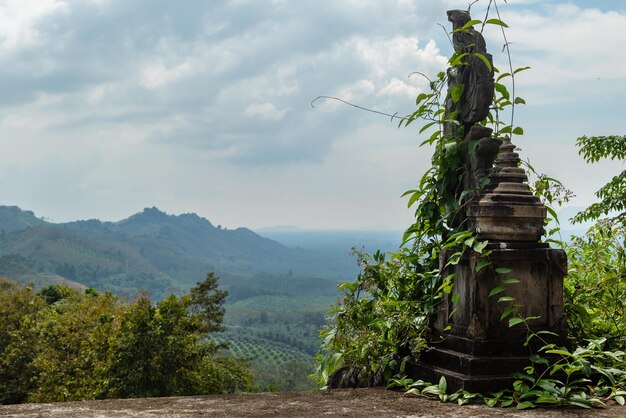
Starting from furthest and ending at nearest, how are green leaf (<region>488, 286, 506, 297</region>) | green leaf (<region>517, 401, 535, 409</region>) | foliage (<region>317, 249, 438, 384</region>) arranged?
foliage (<region>317, 249, 438, 384</region>)
green leaf (<region>488, 286, 506, 297</region>)
green leaf (<region>517, 401, 535, 409</region>)

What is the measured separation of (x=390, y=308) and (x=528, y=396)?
1322 mm

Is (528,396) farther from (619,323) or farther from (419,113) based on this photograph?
(419,113)

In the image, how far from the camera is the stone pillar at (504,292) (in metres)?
3.85

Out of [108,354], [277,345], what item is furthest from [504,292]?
[277,345]

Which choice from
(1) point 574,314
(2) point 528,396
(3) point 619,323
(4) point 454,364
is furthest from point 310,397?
(3) point 619,323

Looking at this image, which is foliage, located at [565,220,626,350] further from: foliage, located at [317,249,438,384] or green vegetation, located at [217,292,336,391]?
green vegetation, located at [217,292,336,391]

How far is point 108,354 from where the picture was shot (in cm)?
1942

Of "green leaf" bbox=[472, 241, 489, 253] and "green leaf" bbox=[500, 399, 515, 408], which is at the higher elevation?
"green leaf" bbox=[472, 241, 489, 253]

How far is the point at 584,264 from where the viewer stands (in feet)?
18.9

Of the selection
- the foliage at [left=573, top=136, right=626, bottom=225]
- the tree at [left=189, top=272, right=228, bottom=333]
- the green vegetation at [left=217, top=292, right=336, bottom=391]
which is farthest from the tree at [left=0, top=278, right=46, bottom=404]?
the green vegetation at [left=217, top=292, right=336, bottom=391]

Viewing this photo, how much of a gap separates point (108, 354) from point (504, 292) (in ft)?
58.4

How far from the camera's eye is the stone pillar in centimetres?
385

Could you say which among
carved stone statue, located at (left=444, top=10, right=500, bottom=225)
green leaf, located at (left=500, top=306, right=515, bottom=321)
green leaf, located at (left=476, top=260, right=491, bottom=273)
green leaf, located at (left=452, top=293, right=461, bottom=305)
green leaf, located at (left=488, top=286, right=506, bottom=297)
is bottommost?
green leaf, located at (left=500, top=306, right=515, bottom=321)

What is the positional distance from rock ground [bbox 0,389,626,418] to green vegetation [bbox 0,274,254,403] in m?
15.4
